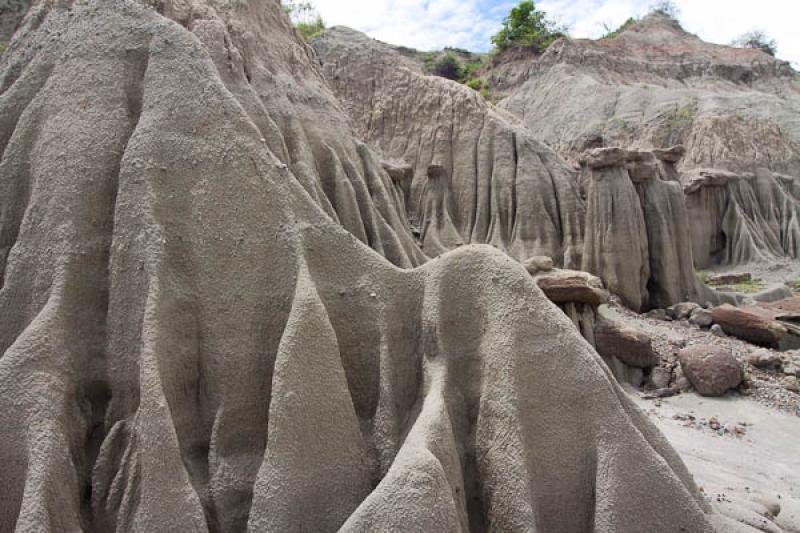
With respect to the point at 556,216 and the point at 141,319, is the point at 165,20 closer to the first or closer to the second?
the point at 141,319

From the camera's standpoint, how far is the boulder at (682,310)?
1337 cm

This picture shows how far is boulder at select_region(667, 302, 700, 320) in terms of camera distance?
13.4 m

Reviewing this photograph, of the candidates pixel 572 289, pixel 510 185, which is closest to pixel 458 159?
pixel 510 185

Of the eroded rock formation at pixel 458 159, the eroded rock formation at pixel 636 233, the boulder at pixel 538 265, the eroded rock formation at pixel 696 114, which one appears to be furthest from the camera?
the eroded rock formation at pixel 696 114

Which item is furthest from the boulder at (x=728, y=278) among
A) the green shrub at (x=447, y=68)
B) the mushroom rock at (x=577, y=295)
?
the green shrub at (x=447, y=68)

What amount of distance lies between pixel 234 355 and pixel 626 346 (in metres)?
7.86

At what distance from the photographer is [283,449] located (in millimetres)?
3801

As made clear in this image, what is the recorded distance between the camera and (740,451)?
24.8ft

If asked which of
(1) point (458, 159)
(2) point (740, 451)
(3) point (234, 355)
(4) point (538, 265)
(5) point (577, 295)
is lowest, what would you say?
(2) point (740, 451)

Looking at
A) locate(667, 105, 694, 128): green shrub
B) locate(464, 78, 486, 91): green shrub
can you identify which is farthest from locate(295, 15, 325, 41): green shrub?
locate(667, 105, 694, 128): green shrub

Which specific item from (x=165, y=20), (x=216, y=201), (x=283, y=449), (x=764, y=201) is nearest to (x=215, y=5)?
(x=165, y=20)

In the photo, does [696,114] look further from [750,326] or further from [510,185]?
[750,326]

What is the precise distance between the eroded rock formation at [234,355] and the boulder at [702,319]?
371 inches

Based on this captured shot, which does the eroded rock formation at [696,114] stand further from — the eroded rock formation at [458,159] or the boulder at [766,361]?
the boulder at [766,361]
